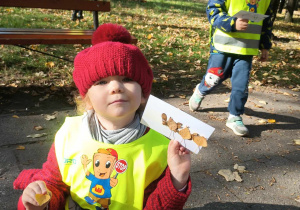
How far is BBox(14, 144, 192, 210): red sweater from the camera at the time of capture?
1.38 meters

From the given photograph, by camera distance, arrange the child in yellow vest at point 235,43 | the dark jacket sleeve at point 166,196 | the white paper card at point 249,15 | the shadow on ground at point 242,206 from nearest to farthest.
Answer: the dark jacket sleeve at point 166,196
the shadow on ground at point 242,206
the white paper card at point 249,15
the child in yellow vest at point 235,43

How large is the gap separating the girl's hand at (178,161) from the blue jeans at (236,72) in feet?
7.93

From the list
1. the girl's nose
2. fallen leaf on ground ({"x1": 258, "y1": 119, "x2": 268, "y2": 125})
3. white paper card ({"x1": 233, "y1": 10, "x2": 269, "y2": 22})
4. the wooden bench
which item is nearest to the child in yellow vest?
white paper card ({"x1": 233, "y1": 10, "x2": 269, "y2": 22})

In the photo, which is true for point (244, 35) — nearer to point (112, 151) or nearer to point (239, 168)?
point (239, 168)

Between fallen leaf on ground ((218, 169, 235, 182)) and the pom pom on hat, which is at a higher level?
the pom pom on hat

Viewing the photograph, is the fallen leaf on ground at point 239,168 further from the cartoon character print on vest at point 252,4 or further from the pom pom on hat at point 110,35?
the pom pom on hat at point 110,35

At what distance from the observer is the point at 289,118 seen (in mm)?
4273

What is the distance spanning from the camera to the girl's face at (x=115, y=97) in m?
1.36

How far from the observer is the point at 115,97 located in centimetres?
135

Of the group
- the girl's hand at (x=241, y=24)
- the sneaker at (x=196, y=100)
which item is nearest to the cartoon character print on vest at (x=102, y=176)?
the girl's hand at (x=241, y=24)

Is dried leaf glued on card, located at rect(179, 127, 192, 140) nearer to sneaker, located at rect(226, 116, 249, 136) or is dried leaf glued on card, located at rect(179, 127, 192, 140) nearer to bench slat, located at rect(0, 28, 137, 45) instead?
sneaker, located at rect(226, 116, 249, 136)

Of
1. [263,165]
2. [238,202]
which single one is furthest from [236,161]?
[238,202]

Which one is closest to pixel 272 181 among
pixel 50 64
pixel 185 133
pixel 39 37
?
pixel 185 133

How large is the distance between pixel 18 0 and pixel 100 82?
3459 mm
